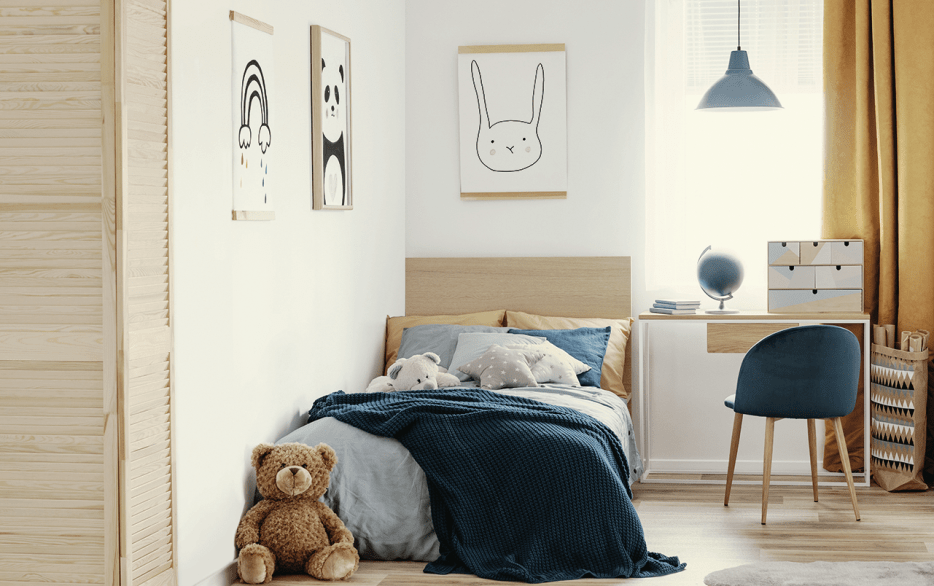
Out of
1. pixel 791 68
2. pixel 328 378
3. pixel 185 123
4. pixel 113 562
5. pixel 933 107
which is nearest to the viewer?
pixel 113 562

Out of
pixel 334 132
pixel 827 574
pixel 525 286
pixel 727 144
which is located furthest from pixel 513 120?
pixel 827 574

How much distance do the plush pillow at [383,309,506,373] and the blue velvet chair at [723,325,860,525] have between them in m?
1.35

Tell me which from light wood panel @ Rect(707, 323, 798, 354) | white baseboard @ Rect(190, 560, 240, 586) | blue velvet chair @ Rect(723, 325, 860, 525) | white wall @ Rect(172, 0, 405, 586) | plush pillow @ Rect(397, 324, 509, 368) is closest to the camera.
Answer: white wall @ Rect(172, 0, 405, 586)

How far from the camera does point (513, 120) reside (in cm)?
471

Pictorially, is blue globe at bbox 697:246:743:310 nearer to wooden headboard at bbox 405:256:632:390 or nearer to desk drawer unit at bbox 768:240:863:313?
desk drawer unit at bbox 768:240:863:313

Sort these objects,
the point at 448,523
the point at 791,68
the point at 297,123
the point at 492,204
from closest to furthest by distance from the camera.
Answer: the point at 448,523, the point at 297,123, the point at 791,68, the point at 492,204

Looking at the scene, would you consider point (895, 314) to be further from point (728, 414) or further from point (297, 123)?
point (297, 123)

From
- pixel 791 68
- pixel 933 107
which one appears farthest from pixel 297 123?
pixel 933 107

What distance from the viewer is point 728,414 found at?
4.57 m

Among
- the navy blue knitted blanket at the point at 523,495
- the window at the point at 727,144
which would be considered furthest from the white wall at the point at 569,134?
the navy blue knitted blanket at the point at 523,495

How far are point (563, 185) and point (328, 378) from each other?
64.7 inches

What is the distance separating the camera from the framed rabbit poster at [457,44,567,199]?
4.68 meters

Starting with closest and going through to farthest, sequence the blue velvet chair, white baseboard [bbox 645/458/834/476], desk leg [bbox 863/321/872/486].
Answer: the blue velvet chair, desk leg [bbox 863/321/872/486], white baseboard [bbox 645/458/834/476]

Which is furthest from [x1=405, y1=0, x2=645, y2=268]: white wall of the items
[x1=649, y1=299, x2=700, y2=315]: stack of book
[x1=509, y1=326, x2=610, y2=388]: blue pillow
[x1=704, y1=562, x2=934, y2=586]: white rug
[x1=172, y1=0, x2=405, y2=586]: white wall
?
[x1=704, y1=562, x2=934, y2=586]: white rug
